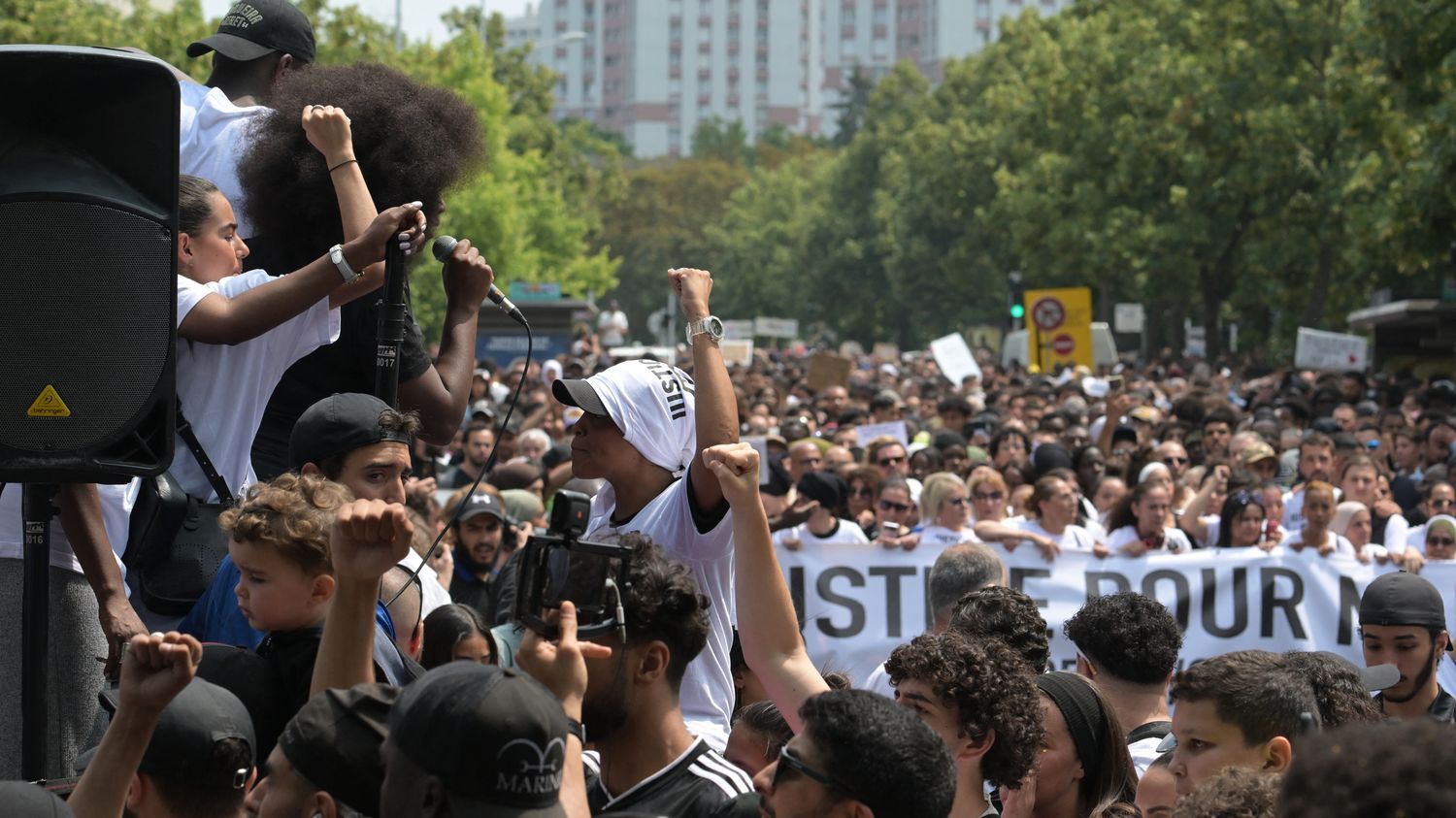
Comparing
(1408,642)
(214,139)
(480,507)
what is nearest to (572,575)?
(214,139)

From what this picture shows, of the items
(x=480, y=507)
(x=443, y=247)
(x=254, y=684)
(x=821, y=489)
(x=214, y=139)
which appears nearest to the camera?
(x=254, y=684)

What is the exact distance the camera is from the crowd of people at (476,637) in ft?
11.0

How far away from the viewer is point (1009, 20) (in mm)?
66312

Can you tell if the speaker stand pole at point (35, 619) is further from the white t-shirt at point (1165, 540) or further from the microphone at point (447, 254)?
the white t-shirt at point (1165, 540)

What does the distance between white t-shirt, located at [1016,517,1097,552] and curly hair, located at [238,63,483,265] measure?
19.3 ft

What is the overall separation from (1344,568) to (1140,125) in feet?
105

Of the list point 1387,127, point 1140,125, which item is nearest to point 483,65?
point 1140,125

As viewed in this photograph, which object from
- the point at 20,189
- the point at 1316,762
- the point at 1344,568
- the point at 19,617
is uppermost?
the point at 20,189

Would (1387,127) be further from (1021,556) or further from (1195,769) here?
(1195,769)

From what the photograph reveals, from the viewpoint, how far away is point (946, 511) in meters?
11.3

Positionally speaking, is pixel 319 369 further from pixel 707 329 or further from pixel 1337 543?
pixel 1337 543

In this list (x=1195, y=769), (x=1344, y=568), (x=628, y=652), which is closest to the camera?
(x=628, y=652)

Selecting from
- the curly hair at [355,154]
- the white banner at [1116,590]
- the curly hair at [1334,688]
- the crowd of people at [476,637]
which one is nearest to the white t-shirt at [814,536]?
the white banner at [1116,590]

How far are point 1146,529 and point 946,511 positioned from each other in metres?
1.09
